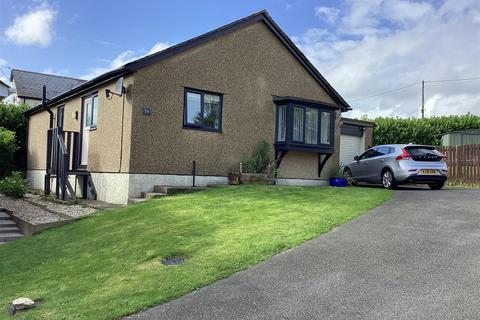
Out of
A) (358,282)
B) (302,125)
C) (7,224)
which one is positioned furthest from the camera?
(302,125)

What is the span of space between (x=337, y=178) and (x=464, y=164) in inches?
228

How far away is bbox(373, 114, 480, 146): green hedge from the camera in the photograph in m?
26.2

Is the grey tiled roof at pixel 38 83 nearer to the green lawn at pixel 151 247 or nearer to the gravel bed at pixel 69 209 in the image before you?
the gravel bed at pixel 69 209

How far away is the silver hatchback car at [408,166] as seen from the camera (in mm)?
14547

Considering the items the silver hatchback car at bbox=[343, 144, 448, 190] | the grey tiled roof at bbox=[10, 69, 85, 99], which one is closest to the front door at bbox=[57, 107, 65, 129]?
the silver hatchback car at bbox=[343, 144, 448, 190]

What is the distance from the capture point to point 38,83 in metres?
40.0

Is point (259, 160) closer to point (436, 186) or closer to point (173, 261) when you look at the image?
point (436, 186)

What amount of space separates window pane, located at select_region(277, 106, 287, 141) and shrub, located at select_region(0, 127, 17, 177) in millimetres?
12279

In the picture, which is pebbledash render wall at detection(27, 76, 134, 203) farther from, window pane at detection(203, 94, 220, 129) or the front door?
window pane at detection(203, 94, 220, 129)

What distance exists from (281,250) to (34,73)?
41.1 m

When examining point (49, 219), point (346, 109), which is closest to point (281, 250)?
point (49, 219)

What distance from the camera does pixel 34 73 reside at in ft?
137

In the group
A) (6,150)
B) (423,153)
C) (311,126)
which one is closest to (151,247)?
(311,126)

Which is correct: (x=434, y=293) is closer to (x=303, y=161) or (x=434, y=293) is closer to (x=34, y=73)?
(x=303, y=161)
